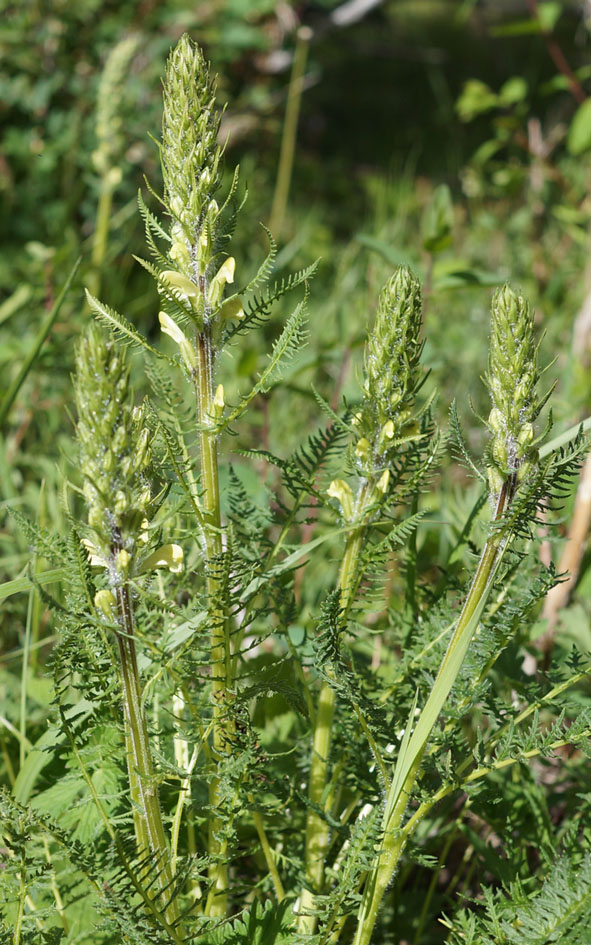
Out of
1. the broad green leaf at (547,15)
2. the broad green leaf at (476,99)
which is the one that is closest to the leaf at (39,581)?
the broad green leaf at (547,15)

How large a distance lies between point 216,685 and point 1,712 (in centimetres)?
57

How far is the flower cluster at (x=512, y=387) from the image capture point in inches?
33.9

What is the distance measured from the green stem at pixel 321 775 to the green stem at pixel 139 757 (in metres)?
0.21

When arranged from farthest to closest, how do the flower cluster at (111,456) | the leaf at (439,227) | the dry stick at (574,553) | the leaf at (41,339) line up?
the leaf at (439,227) → the dry stick at (574,553) → the leaf at (41,339) → the flower cluster at (111,456)

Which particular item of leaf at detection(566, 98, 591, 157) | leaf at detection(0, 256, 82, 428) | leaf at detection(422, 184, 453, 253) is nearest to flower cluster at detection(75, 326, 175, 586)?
leaf at detection(0, 256, 82, 428)

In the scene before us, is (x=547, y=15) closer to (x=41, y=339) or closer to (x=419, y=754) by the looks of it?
(x=41, y=339)

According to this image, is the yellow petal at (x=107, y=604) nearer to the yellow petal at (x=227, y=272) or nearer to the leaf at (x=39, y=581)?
the leaf at (x=39, y=581)

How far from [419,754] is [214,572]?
1.02ft

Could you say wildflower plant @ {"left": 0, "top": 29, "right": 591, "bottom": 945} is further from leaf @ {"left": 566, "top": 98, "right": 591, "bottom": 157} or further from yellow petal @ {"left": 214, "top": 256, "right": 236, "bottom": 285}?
leaf @ {"left": 566, "top": 98, "right": 591, "bottom": 157}

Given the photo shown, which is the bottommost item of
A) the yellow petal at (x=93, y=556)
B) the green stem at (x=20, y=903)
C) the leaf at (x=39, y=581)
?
the green stem at (x=20, y=903)

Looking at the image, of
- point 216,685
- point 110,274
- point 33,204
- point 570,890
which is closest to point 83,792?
point 216,685

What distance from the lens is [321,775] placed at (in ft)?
3.71

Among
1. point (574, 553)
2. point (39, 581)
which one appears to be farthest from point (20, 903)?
point (574, 553)

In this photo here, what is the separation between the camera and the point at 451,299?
365cm
